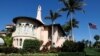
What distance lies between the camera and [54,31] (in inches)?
2137

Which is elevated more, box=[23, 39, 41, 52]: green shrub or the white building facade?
the white building facade

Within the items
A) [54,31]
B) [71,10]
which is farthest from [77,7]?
[54,31]

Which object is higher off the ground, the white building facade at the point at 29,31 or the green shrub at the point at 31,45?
the white building facade at the point at 29,31

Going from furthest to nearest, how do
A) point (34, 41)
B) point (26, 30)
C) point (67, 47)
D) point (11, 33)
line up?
point (11, 33), point (26, 30), point (34, 41), point (67, 47)

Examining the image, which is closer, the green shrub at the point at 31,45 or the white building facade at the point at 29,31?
the green shrub at the point at 31,45

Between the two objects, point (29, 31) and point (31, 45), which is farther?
point (29, 31)

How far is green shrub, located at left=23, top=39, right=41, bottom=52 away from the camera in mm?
43944

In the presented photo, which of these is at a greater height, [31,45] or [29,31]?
[29,31]

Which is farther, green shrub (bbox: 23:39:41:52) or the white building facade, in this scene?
the white building facade

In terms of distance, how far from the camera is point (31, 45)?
44.5 m

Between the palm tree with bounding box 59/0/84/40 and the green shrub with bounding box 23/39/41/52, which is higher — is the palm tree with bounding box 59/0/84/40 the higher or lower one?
the higher one

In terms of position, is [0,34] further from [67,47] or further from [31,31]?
[67,47]

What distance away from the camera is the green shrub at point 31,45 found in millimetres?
43944

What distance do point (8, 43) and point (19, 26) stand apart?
16.5 feet
